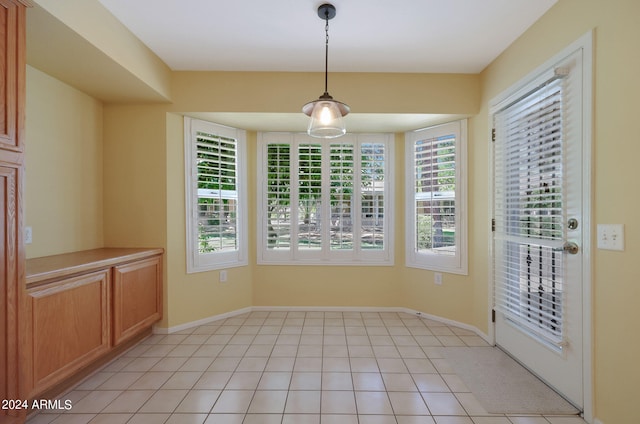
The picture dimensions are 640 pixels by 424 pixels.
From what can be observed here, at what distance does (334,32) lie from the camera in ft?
7.64

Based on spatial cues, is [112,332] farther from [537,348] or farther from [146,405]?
[537,348]

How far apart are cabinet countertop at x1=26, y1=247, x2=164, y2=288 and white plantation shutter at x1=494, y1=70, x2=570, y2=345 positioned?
10.3 feet

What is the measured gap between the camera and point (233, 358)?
247cm

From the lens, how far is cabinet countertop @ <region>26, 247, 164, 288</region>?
5.76 feet

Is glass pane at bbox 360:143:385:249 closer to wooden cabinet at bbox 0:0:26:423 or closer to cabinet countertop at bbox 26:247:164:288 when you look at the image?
cabinet countertop at bbox 26:247:164:288

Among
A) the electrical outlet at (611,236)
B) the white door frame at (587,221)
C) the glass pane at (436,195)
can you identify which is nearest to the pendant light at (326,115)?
the white door frame at (587,221)

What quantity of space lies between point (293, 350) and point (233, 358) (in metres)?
0.50

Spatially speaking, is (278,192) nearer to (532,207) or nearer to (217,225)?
(217,225)

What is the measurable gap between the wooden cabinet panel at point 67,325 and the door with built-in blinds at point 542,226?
124 inches

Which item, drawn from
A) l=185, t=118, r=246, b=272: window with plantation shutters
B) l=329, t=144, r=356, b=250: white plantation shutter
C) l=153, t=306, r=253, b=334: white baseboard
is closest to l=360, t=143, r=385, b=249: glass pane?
l=329, t=144, r=356, b=250: white plantation shutter

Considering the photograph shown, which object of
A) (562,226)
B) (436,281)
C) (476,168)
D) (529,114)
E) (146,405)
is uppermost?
(529,114)

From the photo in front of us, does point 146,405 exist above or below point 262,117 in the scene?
below

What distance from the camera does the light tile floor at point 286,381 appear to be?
178 cm

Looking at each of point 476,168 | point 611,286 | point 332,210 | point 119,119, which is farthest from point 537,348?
point 119,119
